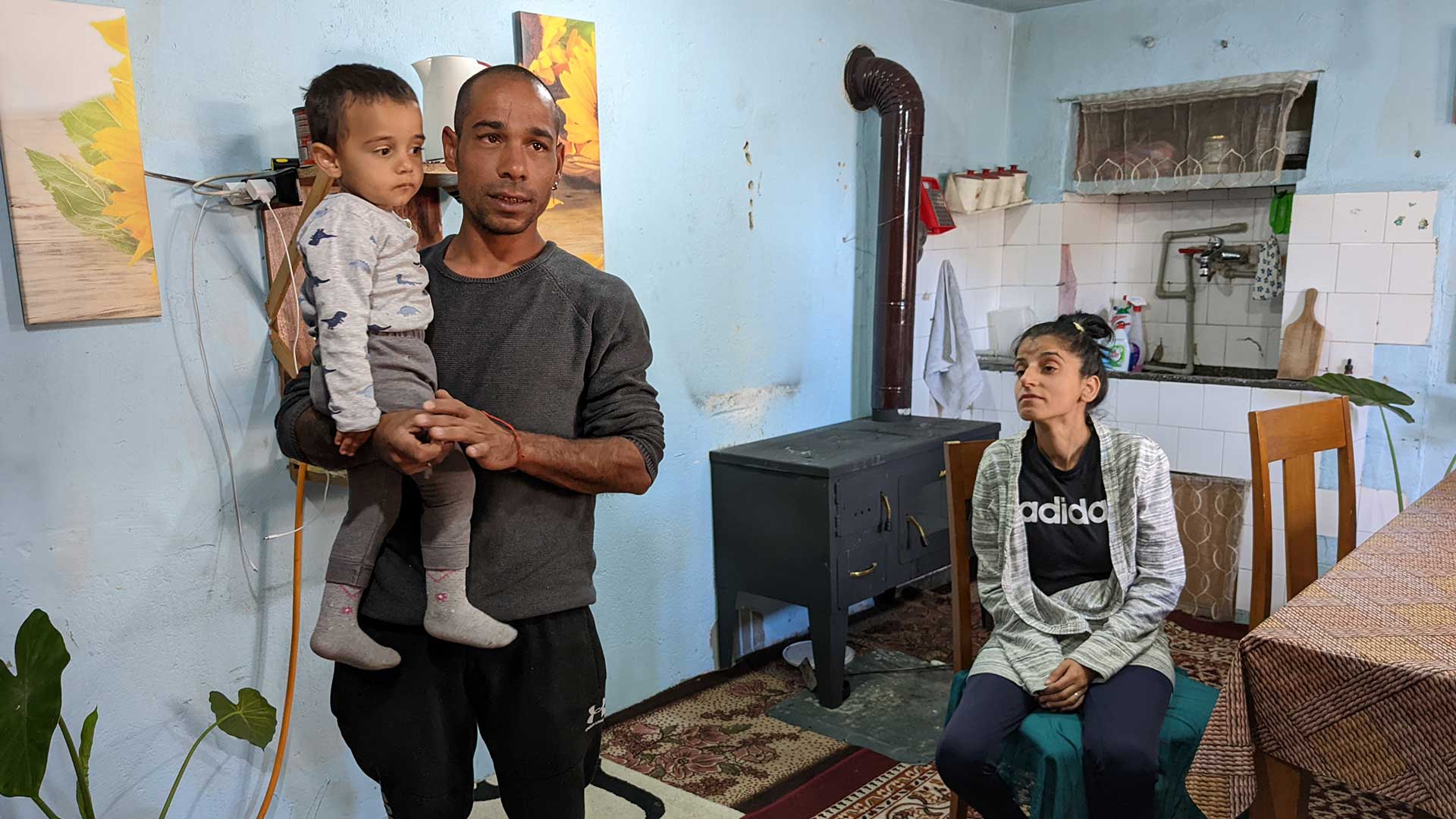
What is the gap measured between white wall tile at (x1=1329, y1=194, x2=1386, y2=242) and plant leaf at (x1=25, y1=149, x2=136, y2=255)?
3685 millimetres

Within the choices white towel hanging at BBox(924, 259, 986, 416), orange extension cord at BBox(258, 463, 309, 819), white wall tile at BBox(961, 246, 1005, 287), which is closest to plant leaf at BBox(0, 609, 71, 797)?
orange extension cord at BBox(258, 463, 309, 819)

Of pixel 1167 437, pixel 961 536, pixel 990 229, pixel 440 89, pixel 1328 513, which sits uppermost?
pixel 440 89

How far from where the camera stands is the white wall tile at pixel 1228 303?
4211 mm

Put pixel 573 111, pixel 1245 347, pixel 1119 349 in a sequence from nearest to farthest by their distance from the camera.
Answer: pixel 573 111 → pixel 1119 349 → pixel 1245 347

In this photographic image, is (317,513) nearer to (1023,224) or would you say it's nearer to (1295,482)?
(1295,482)

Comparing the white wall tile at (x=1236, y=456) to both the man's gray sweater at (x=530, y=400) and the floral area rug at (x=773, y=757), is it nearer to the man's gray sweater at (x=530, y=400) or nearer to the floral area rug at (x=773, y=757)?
the floral area rug at (x=773, y=757)

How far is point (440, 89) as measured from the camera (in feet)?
7.09

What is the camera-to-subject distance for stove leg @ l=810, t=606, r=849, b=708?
3.04 m

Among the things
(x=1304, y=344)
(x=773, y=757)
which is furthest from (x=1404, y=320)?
(x=773, y=757)

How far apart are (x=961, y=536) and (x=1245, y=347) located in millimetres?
2659

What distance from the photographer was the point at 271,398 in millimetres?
2152

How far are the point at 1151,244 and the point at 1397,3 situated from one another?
49.0 inches

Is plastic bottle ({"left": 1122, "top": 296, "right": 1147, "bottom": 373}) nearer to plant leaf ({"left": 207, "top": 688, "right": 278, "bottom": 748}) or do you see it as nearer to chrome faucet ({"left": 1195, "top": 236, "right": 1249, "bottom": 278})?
chrome faucet ({"left": 1195, "top": 236, "right": 1249, "bottom": 278})

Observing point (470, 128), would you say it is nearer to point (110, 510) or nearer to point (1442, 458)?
point (110, 510)
